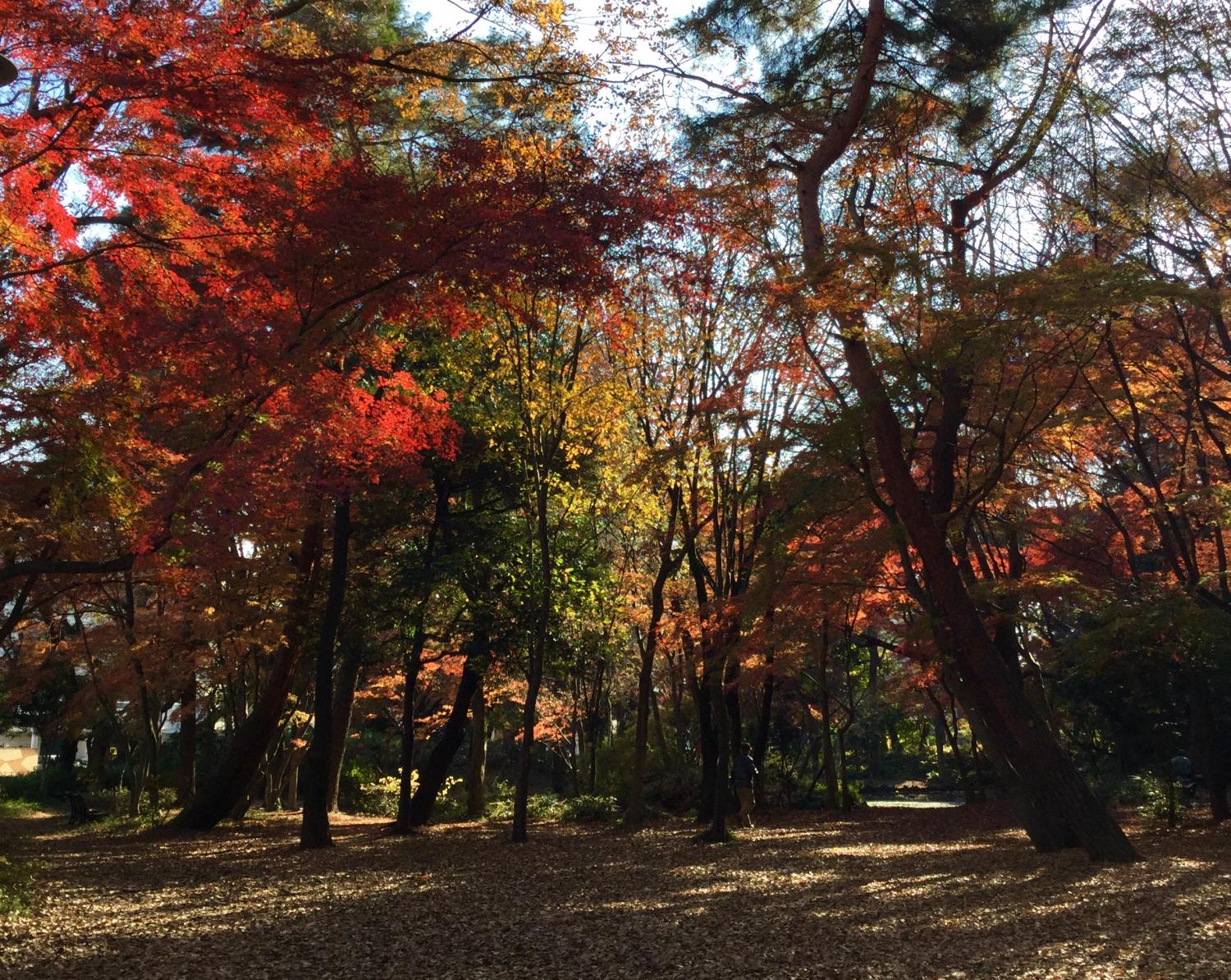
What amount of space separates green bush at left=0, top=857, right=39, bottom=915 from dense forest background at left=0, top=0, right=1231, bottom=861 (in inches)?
117

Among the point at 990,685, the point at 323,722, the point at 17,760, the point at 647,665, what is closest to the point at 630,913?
the point at 990,685

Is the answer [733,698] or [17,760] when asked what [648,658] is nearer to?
[733,698]

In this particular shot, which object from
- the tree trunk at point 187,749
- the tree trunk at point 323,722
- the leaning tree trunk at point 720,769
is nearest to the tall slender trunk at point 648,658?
the leaning tree trunk at point 720,769

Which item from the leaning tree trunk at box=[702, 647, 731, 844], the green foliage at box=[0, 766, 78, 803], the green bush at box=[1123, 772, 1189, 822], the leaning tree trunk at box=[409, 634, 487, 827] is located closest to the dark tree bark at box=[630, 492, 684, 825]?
the leaning tree trunk at box=[702, 647, 731, 844]

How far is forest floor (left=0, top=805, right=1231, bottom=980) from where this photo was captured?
232 inches

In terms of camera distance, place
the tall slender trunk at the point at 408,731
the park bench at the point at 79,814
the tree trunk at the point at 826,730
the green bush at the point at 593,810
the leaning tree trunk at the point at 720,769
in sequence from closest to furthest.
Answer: the leaning tree trunk at the point at 720,769 < the tall slender trunk at the point at 408,731 < the green bush at the point at 593,810 < the park bench at the point at 79,814 < the tree trunk at the point at 826,730

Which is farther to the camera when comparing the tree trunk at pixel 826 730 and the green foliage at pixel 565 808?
the tree trunk at pixel 826 730

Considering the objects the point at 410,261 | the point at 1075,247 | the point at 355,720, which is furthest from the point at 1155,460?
the point at 355,720

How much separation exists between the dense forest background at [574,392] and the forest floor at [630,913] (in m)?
1.62

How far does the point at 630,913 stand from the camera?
305 inches

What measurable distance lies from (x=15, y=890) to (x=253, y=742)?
911 centimetres

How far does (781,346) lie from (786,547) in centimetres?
314

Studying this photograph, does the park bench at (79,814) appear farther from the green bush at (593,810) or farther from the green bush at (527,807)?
the green bush at (593,810)

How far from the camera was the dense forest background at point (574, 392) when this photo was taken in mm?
7359
